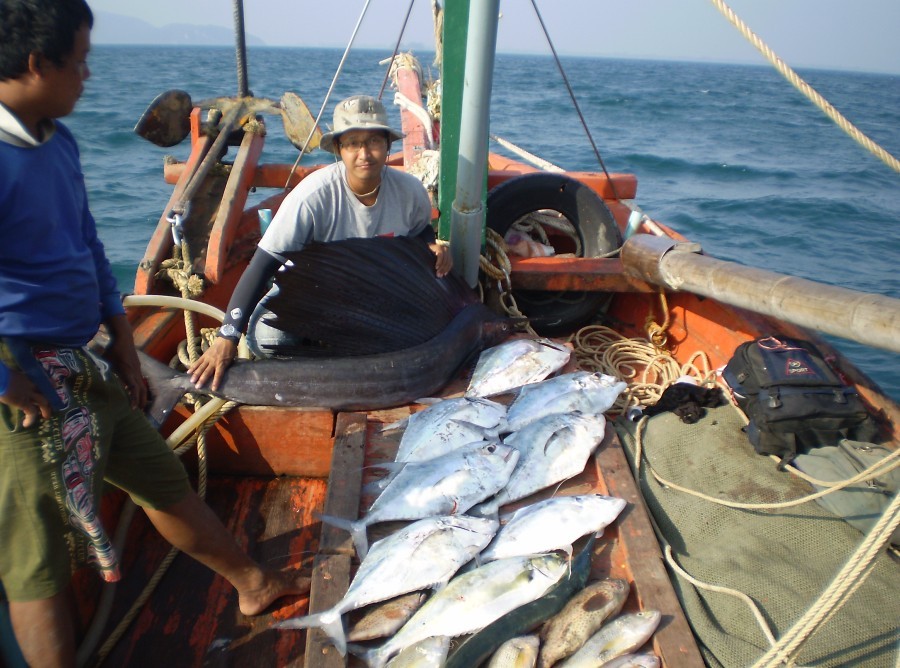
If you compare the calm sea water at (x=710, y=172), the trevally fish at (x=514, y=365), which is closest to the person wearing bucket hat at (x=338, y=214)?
the trevally fish at (x=514, y=365)

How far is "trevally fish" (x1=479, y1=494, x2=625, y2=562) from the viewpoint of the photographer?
1.95m

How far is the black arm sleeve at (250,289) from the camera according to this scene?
8.13 ft

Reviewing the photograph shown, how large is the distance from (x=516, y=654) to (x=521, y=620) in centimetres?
11

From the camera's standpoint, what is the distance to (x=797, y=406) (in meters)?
2.29

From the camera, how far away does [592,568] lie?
193 centimetres

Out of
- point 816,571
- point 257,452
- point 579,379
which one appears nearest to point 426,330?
point 579,379

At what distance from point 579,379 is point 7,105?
2.17 meters

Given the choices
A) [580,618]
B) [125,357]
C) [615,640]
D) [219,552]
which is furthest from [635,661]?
[125,357]

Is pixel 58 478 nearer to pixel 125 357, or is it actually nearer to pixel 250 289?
pixel 125 357

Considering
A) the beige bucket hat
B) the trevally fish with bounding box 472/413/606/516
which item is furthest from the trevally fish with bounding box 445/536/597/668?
the beige bucket hat

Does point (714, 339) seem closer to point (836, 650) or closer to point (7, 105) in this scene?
point (836, 650)

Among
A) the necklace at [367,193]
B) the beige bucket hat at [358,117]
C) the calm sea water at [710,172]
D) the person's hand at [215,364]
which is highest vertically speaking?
the beige bucket hat at [358,117]

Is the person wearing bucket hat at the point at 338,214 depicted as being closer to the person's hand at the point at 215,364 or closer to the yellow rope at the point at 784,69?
the person's hand at the point at 215,364

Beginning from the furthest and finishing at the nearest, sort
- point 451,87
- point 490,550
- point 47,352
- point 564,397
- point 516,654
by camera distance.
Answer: point 451,87 < point 564,397 < point 490,550 < point 516,654 < point 47,352
